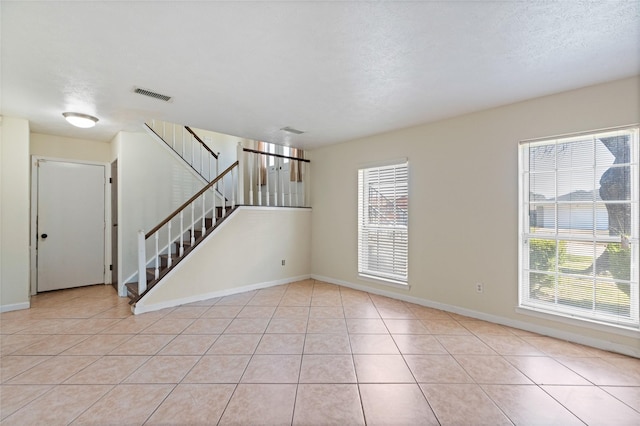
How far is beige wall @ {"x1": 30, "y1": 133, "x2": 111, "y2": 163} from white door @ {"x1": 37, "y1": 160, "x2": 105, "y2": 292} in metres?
0.14

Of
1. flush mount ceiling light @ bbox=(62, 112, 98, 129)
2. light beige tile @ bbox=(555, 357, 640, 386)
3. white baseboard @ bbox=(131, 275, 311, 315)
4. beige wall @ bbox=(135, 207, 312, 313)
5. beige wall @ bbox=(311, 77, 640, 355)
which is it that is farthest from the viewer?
beige wall @ bbox=(135, 207, 312, 313)

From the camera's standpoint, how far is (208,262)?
435 cm

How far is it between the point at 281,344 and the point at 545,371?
229cm

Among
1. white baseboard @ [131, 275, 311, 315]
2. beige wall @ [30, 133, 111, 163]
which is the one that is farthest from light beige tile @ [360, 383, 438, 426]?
beige wall @ [30, 133, 111, 163]

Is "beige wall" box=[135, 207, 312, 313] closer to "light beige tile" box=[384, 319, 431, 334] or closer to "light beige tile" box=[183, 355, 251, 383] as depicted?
"light beige tile" box=[183, 355, 251, 383]

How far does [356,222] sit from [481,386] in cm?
304

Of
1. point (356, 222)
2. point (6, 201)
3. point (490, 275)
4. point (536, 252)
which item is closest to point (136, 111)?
point (6, 201)

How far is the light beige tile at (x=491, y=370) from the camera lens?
86.2 inches

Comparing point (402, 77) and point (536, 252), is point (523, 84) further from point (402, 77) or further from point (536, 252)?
point (536, 252)

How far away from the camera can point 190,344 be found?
9.20ft

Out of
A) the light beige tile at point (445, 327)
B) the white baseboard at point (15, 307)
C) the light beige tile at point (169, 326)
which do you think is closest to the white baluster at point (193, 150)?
the light beige tile at point (169, 326)

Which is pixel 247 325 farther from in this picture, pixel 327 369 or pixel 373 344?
pixel 373 344

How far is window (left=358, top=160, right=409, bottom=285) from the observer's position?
168 inches

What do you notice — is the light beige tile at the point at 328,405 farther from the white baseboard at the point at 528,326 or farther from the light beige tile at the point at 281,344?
the white baseboard at the point at 528,326
